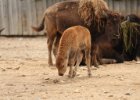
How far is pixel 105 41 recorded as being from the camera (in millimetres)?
15008

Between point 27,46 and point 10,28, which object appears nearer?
point 27,46

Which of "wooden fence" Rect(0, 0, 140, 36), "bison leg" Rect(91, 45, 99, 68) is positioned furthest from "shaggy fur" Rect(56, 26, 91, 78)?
"wooden fence" Rect(0, 0, 140, 36)

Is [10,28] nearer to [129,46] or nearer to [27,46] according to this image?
[27,46]

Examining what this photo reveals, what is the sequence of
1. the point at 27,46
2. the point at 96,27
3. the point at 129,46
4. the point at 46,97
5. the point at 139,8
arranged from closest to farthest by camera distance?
the point at 46,97 < the point at 96,27 < the point at 129,46 < the point at 27,46 < the point at 139,8

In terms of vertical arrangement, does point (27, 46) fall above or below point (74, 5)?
below

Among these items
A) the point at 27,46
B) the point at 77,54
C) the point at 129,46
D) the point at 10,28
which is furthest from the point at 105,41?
the point at 10,28

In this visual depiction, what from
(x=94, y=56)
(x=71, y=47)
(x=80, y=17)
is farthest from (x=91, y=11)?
(x=71, y=47)

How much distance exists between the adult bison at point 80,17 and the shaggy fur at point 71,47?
7.92 ft

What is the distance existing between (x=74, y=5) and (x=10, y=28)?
7324 mm

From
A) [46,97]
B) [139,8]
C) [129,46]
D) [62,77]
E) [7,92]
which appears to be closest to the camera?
[46,97]

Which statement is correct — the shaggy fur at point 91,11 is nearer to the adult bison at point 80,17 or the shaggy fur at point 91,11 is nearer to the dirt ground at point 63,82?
the adult bison at point 80,17

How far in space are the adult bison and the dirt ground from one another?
37.4 inches

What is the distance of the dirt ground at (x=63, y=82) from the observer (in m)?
9.53

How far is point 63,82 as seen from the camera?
10.9 m
